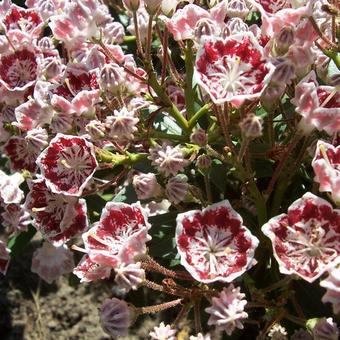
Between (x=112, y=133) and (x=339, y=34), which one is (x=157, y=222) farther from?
(x=339, y=34)

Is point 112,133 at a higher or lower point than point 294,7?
lower

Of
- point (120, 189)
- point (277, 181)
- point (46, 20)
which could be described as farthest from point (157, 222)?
point (46, 20)

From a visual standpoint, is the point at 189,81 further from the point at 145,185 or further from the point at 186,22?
the point at 145,185

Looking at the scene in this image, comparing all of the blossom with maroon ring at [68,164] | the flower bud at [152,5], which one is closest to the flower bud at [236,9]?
the flower bud at [152,5]

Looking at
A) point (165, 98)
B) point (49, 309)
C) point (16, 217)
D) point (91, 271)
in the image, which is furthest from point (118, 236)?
point (49, 309)

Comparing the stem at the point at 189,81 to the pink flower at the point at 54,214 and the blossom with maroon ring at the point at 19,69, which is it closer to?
the pink flower at the point at 54,214

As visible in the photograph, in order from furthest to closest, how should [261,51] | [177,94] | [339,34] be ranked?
[177,94]
[339,34]
[261,51]
